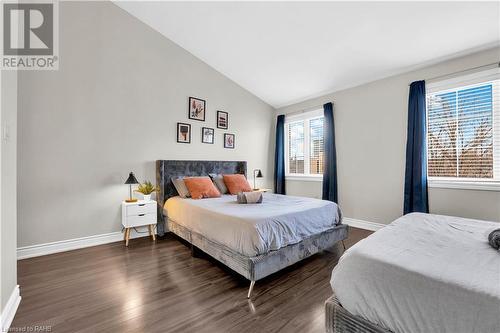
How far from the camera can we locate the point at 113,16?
3217 mm

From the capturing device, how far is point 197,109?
4062 mm

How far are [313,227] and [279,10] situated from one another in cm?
266

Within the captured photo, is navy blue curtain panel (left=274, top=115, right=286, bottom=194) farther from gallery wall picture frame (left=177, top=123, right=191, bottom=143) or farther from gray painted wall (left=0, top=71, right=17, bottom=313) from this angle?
gray painted wall (left=0, top=71, right=17, bottom=313)

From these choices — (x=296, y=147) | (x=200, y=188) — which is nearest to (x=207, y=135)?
(x=200, y=188)

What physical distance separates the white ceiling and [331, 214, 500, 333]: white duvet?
2428 millimetres

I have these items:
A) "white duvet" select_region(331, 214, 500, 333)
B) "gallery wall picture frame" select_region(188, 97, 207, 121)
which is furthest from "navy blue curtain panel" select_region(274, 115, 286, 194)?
"white duvet" select_region(331, 214, 500, 333)

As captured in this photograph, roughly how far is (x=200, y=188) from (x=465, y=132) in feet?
12.1

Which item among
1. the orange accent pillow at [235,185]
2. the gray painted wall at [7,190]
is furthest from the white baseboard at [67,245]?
the orange accent pillow at [235,185]

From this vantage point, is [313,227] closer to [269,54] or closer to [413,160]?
[413,160]

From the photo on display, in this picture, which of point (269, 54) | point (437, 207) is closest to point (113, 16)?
point (269, 54)

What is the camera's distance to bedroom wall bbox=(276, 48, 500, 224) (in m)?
2.89

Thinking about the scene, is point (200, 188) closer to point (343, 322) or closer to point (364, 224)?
point (343, 322)

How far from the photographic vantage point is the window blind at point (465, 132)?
8.99 ft

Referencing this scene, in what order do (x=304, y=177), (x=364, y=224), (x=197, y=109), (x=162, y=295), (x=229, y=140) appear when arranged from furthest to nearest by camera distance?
(x=304, y=177), (x=229, y=140), (x=197, y=109), (x=364, y=224), (x=162, y=295)
